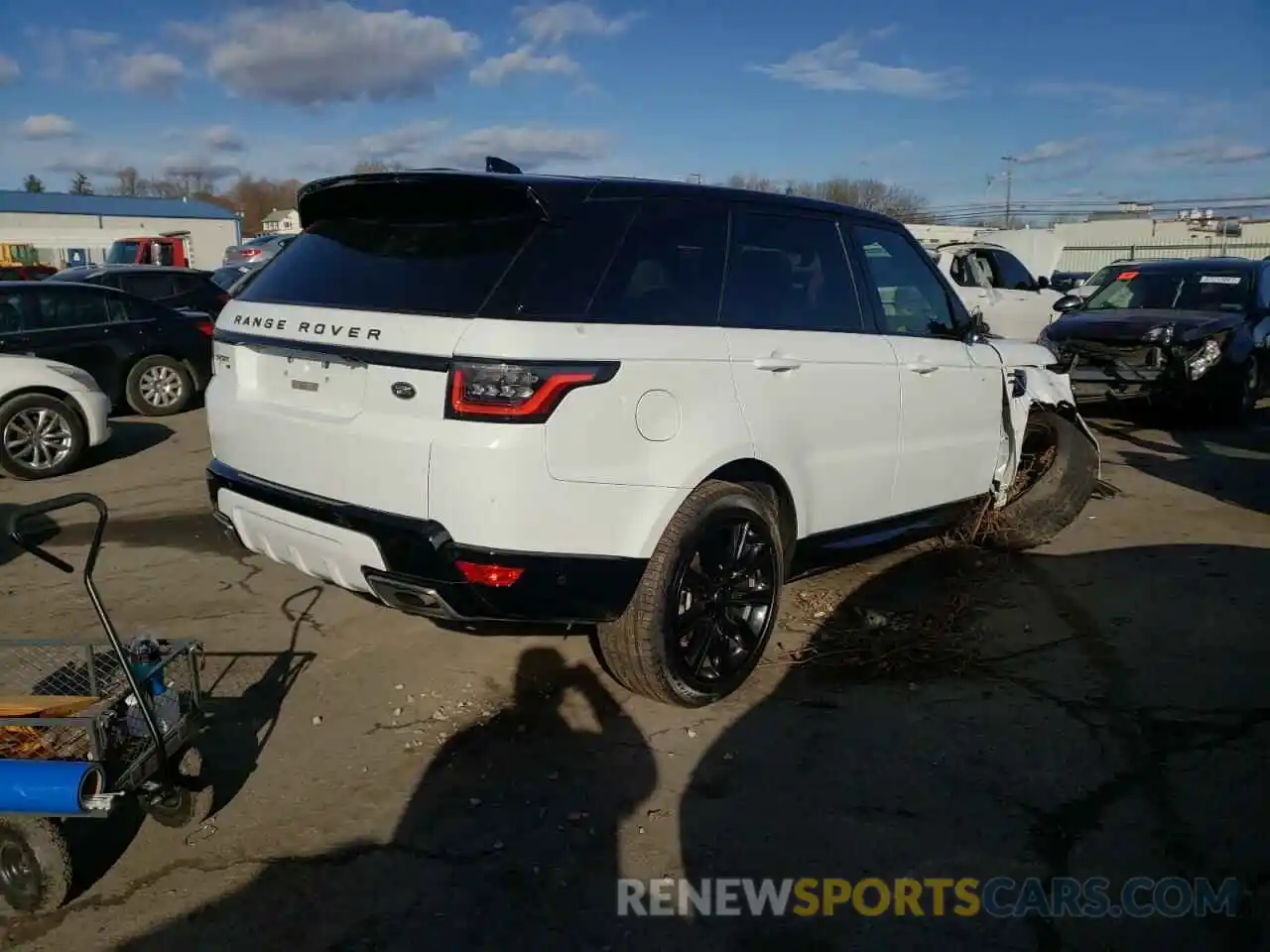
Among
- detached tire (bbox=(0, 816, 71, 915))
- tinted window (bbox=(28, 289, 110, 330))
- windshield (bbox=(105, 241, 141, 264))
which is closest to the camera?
detached tire (bbox=(0, 816, 71, 915))

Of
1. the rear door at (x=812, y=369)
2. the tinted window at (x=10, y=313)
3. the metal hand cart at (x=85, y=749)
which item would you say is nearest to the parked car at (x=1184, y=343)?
the rear door at (x=812, y=369)

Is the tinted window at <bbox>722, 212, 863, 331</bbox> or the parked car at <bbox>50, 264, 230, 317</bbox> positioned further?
the parked car at <bbox>50, 264, 230, 317</bbox>

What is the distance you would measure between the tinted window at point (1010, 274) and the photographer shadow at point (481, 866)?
38.6 ft

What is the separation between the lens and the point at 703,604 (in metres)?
3.70

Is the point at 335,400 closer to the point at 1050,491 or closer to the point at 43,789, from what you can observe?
the point at 43,789

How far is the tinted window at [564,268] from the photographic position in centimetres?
308

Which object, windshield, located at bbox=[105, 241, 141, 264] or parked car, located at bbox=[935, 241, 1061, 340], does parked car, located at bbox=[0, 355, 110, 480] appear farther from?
windshield, located at bbox=[105, 241, 141, 264]

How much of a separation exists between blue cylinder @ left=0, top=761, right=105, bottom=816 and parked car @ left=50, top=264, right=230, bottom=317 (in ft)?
36.6

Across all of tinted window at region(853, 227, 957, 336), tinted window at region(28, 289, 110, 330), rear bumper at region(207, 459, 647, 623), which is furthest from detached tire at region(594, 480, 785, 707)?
tinted window at region(28, 289, 110, 330)

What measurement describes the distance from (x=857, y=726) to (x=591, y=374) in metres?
1.74

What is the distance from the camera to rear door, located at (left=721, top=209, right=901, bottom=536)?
3.71m

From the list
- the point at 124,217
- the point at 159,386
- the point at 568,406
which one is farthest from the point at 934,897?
the point at 124,217

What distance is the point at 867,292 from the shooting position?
4430 millimetres

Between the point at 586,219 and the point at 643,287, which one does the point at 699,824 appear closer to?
the point at 643,287
